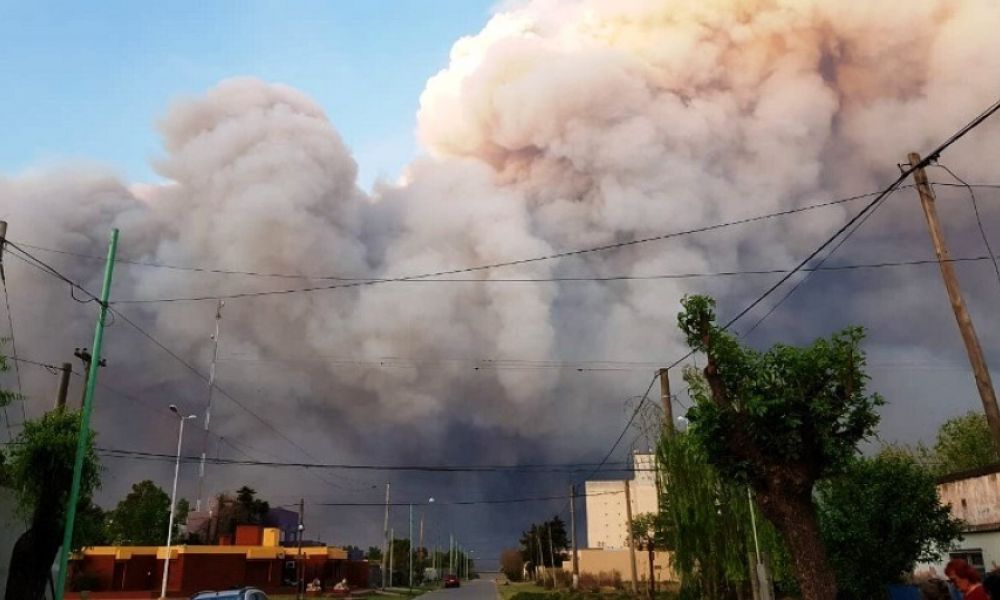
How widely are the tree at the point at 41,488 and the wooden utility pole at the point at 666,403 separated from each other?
20.6 metres

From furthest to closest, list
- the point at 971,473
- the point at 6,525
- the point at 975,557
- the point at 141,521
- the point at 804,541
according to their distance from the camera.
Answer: the point at 141,521 < the point at 6,525 < the point at 971,473 < the point at 975,557 < the point at 804,541

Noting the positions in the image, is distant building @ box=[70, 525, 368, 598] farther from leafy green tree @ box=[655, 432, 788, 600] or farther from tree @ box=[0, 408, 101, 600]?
leafy green tree @ box=[655, 432, 788, 600]

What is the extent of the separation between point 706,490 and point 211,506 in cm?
7592

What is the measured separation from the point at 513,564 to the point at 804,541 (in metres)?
142

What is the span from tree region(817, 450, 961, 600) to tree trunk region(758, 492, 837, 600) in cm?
778

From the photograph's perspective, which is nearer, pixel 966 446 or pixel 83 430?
pixel 83 430

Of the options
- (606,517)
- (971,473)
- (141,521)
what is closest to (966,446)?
(971,473)

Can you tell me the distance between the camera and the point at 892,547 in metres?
24.0

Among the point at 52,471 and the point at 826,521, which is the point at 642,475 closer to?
the point at 826,521

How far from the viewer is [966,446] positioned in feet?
200

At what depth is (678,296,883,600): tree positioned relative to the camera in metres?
16.6

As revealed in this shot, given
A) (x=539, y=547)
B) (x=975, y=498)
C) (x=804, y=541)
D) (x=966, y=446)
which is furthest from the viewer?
(x=539, y=547)

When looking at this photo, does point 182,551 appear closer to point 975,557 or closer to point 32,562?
point 32,562

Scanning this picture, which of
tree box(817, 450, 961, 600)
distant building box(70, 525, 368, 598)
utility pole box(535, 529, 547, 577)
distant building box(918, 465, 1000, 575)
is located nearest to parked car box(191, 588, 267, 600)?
tree box(817, 450, 961, 600)
